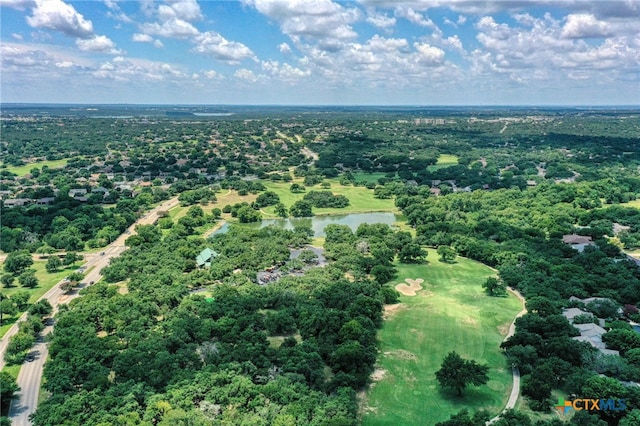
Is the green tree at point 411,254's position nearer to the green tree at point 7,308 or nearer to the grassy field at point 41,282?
the grassy field at point 41,282

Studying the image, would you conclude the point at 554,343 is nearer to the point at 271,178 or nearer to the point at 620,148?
the point at 271,178

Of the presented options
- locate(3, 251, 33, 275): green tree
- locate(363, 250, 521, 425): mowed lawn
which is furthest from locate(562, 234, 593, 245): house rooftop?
locate(3, 251, 33, 275): green tree

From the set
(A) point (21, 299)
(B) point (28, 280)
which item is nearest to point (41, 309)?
(A) point (21, 299)

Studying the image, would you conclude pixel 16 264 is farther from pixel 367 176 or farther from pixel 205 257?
pixel 367 176

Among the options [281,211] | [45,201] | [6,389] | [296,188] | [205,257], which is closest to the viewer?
[6,389]

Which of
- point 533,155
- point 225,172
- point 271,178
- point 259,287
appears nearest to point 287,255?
point 259,287

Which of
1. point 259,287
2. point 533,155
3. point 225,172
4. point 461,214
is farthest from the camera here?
point 533,155

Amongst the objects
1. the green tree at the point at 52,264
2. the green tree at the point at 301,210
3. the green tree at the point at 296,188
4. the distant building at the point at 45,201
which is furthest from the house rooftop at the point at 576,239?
the distant building at the point at 45,201
